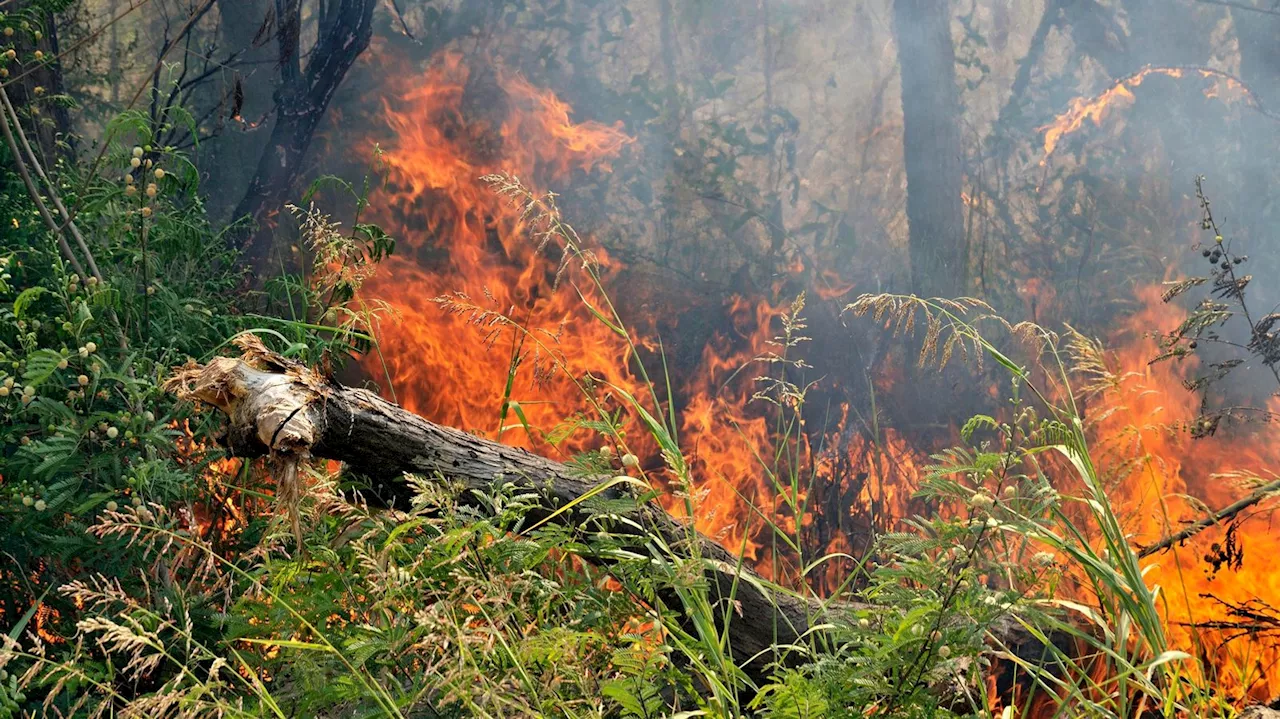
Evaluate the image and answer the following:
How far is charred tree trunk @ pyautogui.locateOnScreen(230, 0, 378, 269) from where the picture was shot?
2.94 metres

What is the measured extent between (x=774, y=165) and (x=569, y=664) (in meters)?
2.64

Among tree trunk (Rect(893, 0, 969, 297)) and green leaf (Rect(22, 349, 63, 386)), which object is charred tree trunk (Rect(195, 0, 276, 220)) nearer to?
green leaf (Rect(22, 349, 63, 386))

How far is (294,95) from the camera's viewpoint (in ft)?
9.68

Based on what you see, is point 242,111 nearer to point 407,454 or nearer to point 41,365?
point 41,365

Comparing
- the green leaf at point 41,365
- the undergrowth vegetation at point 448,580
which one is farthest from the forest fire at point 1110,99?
the green leaf at point 41,365

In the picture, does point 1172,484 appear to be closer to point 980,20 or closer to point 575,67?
point 980,20

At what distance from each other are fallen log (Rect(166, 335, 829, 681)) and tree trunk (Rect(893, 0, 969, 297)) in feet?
6.54

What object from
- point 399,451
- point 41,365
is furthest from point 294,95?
point 399,451

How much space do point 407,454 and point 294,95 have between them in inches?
84.2

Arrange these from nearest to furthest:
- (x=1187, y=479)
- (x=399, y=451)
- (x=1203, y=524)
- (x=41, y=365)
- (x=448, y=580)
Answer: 1. (x=448, y=580)
2. (x=399, y=451)
3. (x=41, y=365)
4. (x=1203, y=524)
5. (x=1187, y=479)

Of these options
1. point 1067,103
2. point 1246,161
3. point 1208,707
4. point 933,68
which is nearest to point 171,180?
point 1208,707

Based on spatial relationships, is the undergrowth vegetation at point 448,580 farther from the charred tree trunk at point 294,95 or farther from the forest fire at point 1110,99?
the forest fire at point 1110,99

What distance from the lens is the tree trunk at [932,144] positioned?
10.6 feet

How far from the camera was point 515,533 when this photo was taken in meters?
1.04
